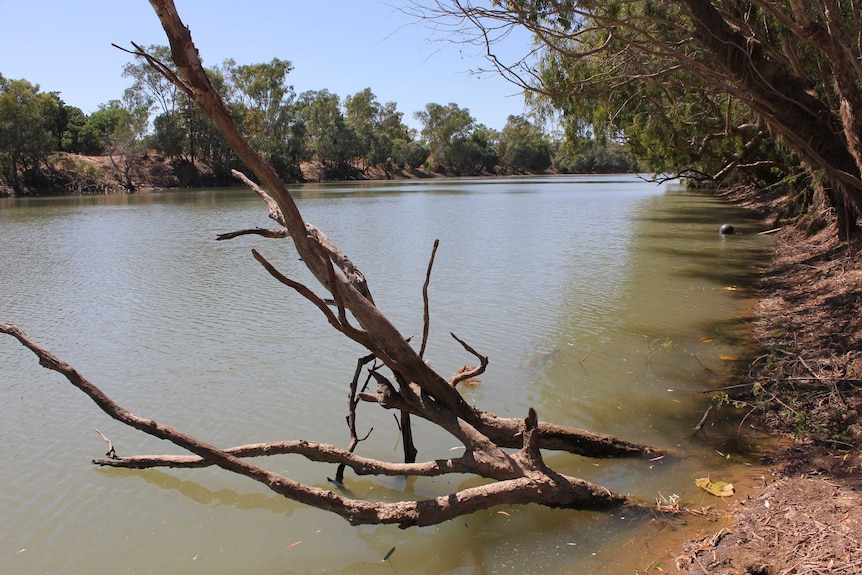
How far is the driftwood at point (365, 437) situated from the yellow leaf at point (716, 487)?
1.95ft

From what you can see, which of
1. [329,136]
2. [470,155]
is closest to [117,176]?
[329,136]

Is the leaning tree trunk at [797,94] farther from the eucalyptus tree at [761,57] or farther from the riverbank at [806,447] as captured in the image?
the riverbank at [806,447]

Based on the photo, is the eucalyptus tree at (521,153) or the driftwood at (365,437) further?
the eucalyptus tree at (521,153)

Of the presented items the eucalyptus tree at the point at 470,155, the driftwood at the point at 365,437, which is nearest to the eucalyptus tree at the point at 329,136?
the eucalyptus tree at the point at 470,155

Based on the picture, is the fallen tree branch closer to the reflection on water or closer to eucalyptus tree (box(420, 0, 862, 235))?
the reflection on water

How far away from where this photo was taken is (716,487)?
441cm

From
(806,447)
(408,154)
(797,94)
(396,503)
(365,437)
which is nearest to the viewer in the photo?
(396,503)

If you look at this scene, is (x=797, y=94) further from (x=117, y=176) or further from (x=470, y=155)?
(x=470, y=155)

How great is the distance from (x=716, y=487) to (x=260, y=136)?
249 ft

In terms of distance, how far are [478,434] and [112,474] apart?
3.11 meters

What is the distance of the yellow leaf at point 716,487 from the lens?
4324 millimetres

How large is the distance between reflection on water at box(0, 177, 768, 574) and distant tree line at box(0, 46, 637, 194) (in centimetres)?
2545

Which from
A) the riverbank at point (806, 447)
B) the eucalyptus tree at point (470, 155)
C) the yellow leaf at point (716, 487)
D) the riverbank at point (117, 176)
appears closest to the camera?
the riverbank at point (806, 447)

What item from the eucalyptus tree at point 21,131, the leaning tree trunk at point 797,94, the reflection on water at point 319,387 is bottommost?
the reflection on water at point 319,387
